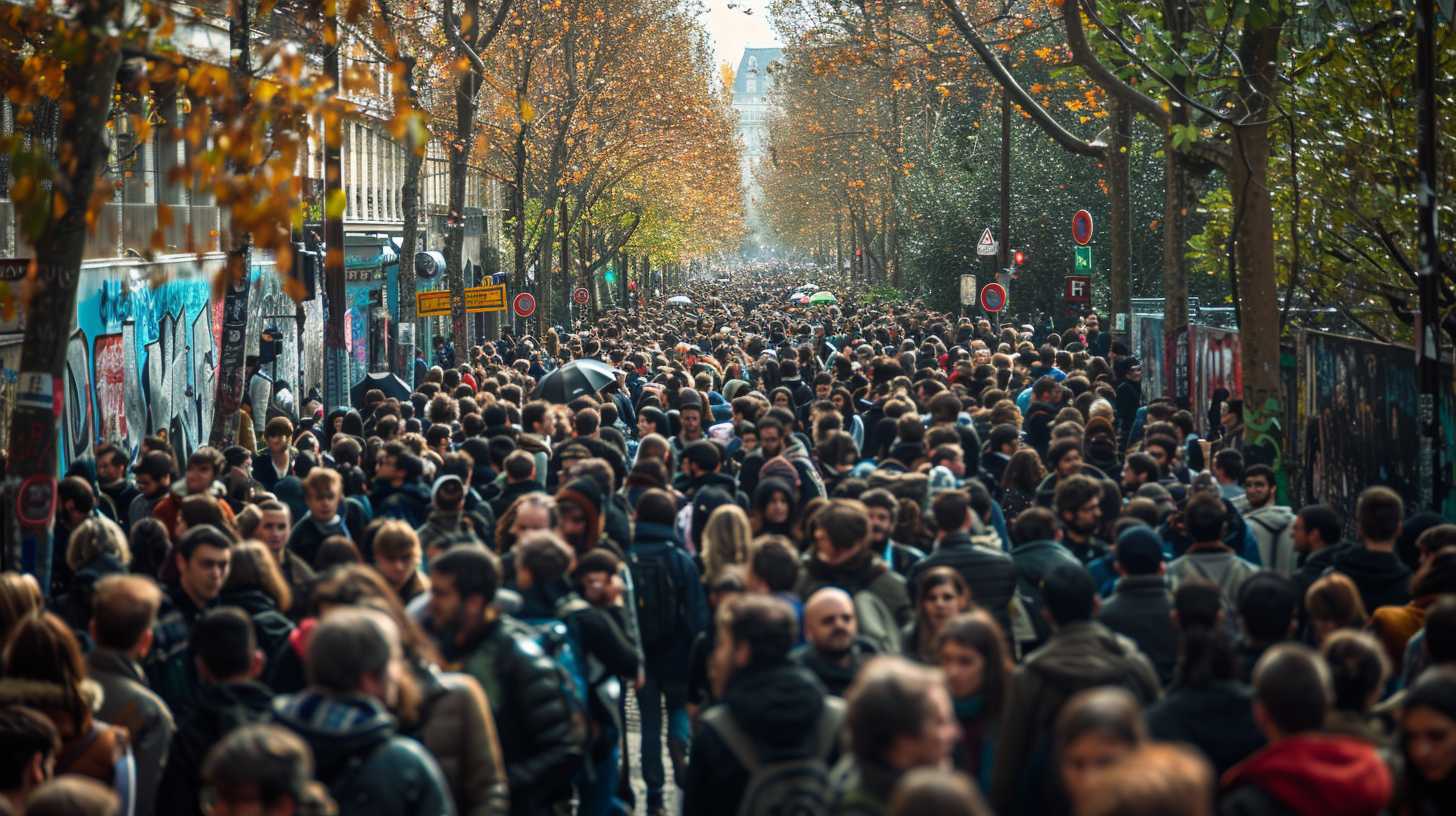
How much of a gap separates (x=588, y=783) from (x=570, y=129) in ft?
143

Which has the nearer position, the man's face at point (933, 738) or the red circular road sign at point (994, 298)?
the man's face at point (933, 738)

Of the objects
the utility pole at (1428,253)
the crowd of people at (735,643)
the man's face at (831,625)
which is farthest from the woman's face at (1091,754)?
the utility pole at (1428,253)

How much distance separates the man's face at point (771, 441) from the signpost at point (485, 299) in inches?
800

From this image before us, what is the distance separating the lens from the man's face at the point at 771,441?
12672 mm

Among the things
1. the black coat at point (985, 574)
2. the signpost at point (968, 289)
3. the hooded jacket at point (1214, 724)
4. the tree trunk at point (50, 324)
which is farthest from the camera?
the signpost at point (968, 289)

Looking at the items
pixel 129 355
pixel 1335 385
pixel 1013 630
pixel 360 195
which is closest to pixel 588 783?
pixel 1013 630

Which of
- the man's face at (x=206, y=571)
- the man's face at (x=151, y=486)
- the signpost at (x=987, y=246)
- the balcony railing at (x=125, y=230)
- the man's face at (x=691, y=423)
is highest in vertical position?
the signpost at (x=987, y=246)

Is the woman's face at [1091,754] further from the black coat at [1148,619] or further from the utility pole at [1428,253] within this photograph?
the utility pole at [1428,253]

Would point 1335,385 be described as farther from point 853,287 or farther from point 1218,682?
point 853,287

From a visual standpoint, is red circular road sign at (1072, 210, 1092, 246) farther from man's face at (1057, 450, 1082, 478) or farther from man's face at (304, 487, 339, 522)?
man's face at (304, 487, 339, 522)

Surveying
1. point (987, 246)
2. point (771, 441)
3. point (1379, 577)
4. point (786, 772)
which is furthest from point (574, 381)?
point (987, 246)

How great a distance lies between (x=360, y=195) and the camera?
153 ft

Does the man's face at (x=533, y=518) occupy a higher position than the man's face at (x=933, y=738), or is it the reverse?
the man's face at (x=533, y=518)

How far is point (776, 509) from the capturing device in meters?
10.3
